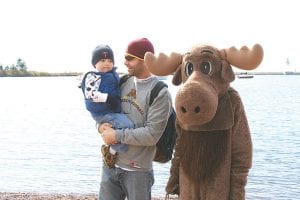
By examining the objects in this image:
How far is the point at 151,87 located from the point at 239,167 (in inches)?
32.5

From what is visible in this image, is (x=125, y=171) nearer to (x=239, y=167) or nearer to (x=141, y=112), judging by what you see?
(x=141, y=112)

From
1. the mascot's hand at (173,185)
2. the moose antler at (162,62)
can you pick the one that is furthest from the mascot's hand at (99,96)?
the mascot's hand at (173,185)

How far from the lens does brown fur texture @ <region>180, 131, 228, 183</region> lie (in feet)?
11.6

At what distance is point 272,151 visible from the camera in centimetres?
1983

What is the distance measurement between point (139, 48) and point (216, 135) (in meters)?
0.87

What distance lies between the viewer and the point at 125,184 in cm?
397

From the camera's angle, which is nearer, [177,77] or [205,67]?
[205,67]

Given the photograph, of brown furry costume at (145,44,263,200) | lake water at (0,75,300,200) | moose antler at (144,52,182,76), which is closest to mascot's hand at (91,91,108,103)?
moose antler at (144,52,182,76)

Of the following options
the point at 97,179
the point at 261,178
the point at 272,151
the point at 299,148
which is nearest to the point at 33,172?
the point at 97,179

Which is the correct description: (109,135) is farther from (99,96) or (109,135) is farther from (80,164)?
(80,164)

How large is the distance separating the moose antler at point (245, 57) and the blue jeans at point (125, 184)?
99 cm

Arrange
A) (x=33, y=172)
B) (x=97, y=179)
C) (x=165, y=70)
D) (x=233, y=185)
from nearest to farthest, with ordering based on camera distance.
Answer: (x=233, y=185) → (x=165, y=70) → (x=97, y=179) → (x=33, y=172)

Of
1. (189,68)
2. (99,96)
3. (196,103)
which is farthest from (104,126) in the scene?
(196,103)

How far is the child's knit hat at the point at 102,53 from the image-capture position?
3980mm
